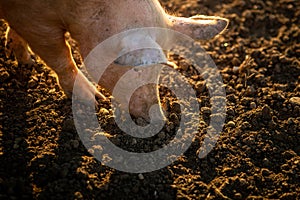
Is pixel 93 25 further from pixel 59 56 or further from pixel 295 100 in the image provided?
pixel 295 100

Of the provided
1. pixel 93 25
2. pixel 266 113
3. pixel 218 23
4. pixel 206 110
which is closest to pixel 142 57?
pixel 93 25

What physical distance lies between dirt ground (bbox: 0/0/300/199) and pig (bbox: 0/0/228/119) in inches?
20.9

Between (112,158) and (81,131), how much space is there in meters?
0.47

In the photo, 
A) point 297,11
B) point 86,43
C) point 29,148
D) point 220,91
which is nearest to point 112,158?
point 29,148

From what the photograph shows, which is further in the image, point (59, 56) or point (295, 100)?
point (295, 100)

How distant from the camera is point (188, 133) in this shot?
152 inches

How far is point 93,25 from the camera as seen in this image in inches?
130

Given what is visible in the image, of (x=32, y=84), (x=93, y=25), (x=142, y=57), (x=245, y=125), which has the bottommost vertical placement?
(x=245, y=125)

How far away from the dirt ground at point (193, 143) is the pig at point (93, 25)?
0.53 m

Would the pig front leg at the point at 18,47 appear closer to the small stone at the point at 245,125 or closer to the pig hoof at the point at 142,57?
the pig hoof at the point at 142,57

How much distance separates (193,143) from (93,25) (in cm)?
152

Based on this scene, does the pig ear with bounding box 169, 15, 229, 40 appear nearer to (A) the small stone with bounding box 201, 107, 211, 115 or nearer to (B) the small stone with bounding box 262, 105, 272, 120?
(A) the small stone with bounding box 201, 107, 211, 115

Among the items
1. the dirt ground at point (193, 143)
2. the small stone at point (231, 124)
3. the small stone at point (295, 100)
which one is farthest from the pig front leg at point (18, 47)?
the small stone at point (295, 100)

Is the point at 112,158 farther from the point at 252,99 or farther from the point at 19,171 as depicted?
the point at 252,99
